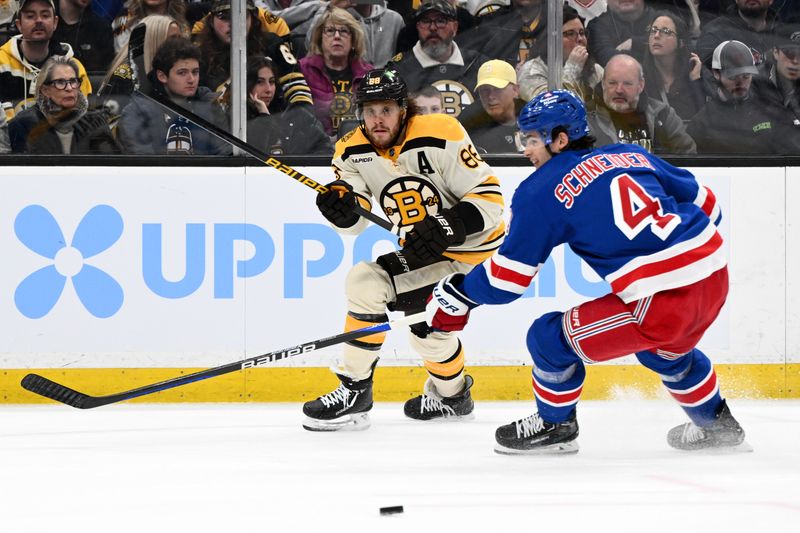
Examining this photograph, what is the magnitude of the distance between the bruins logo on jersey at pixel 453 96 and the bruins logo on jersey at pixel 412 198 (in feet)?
3.85

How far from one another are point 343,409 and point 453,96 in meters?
1.75

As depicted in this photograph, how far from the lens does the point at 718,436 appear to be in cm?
293

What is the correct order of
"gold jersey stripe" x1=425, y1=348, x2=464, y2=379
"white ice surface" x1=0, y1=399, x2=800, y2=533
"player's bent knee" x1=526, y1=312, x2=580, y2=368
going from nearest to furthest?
"white ice surface" x1=0, y1=399, x2=800, y2=533, "player's bent knee" x1=526, y1=312, x2=580, y2=368, "gold jersey stripe" x1=425, y1=348, x2=464, y2=379

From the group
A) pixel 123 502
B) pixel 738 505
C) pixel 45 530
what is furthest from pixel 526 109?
A: pixel 45 530

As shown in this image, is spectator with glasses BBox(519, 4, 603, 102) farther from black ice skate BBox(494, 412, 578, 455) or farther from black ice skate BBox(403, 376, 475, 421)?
black ice skate BBox(494, 412, 578, 455)

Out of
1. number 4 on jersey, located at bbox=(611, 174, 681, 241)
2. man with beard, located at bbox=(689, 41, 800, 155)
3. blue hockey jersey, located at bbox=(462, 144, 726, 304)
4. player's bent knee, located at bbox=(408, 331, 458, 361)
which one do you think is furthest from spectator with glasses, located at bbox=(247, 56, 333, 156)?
number 4 on jersey, located at bbox=(611, 174, 681, 241)

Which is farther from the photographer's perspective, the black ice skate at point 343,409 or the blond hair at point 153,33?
the blond hair at point 153,33

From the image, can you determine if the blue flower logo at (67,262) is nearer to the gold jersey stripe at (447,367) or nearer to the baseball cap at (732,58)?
the gold jersey stripe at (447,367)

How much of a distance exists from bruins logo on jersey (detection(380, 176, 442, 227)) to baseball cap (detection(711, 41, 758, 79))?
185 centimetres

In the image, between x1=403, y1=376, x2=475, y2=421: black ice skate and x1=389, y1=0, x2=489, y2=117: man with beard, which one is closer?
x1=403, y1=376, x2=475, y2=421: black ice skate

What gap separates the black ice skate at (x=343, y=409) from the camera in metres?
3.48

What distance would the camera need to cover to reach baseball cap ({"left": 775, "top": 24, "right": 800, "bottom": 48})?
15.5ft

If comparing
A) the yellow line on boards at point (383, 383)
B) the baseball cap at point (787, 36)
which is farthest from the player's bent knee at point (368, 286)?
the baseball cap at point (787, 36)

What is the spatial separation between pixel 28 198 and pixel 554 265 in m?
2.18
